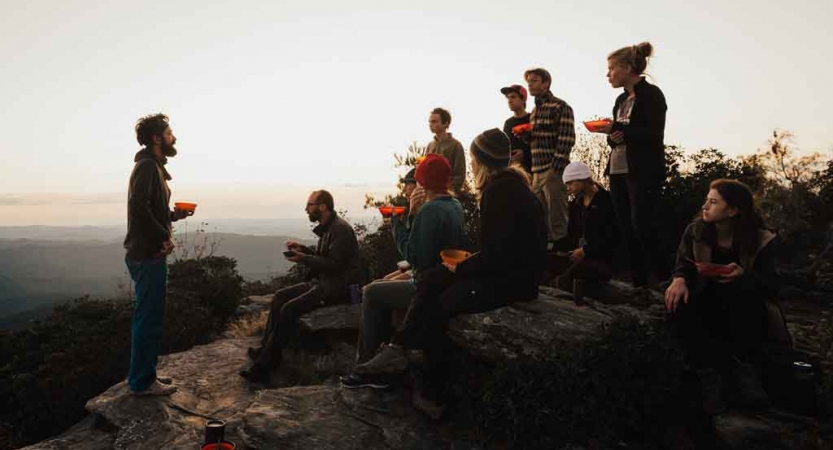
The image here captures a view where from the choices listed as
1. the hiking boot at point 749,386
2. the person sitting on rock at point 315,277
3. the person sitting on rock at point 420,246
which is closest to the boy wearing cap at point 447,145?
the person sitting on rock at point 315,277

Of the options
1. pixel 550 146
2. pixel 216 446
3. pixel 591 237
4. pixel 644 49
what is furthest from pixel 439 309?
pixel 644 49

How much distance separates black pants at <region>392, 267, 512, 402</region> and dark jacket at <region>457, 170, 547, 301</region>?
85 mm

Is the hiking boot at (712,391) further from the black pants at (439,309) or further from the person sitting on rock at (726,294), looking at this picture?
the black pants at (439,309)

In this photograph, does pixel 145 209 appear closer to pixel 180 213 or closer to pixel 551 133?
pixel 180 213

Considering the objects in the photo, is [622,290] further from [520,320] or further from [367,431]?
[367,431]

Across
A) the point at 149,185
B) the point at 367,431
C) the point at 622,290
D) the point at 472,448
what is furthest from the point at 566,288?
the point at 149,185

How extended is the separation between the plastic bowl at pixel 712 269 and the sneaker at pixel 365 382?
268cm

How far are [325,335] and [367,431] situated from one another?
2.98 meters

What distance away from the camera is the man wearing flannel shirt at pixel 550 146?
6.51 metres

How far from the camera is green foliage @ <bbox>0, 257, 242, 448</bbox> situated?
25.3 feet

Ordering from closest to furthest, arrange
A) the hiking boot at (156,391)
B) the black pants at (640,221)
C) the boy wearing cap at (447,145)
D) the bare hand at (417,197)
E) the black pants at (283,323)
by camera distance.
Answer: the bare hand at (417,197), the black pants at (640,221), the hiking boot at (156,391), the black pants at (283,323), the boy wearing cap at (447,145)

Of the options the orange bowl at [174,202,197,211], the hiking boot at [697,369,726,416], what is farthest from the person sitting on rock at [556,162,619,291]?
the orange bowl at [174,202,197,211]

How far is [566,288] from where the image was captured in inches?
219

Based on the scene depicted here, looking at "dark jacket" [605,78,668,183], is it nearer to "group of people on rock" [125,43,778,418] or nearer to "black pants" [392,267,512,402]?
"group of people on rock" [125,43,778,418]
